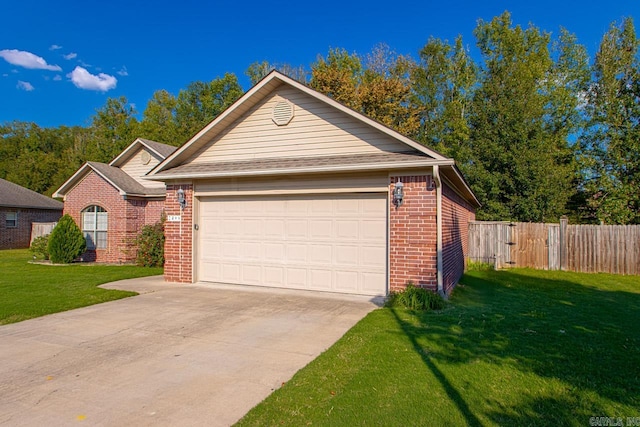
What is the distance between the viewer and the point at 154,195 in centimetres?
1584

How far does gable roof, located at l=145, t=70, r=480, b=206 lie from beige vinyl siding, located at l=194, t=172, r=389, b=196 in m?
0.37

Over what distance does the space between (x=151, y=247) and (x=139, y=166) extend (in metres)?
5.54

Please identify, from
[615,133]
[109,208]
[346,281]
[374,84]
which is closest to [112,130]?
[109,208]

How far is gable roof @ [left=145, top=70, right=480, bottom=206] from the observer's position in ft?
25.2

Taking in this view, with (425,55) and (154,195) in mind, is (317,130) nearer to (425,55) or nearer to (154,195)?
(154,195)

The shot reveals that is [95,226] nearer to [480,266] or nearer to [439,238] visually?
[439,238]

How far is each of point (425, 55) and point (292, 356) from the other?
27157 mm

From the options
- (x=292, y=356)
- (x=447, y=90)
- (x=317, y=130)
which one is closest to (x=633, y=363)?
(x=292, y=356)

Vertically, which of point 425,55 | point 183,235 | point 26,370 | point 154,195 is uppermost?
point 425,55

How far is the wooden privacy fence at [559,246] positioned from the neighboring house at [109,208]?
13359 millimetres

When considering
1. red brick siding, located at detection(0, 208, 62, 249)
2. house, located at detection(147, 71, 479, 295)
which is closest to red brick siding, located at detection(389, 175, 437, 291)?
house, located at detection(147, 71, 479, 295)

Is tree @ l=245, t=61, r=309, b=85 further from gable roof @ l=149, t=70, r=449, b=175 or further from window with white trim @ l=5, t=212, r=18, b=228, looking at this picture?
gable roof @ l=149, t=70, r=449, b=175

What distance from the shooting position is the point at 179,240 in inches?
396

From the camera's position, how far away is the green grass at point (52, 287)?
7.34m
